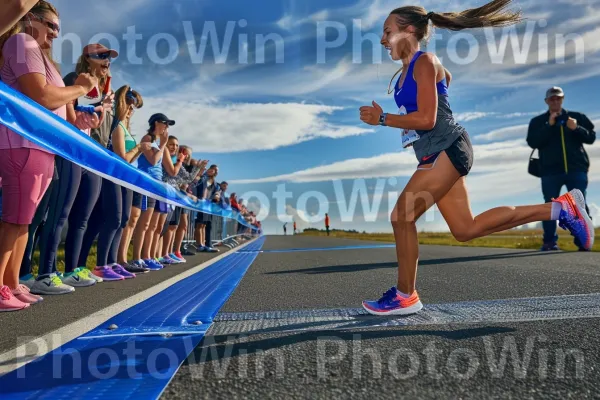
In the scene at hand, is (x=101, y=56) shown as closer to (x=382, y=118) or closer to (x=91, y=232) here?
(x=91, y=232)

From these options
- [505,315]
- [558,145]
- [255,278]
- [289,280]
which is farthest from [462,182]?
[558,145]

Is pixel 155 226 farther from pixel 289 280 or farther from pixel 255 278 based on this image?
pixel 289 280

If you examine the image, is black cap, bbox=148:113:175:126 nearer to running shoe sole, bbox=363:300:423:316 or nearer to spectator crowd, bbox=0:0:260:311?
spectator crowd, bbox=0:0:260:311

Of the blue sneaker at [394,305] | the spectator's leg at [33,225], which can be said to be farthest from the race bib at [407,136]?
the spectator's leg at [33,225]

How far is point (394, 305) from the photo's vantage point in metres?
3.28

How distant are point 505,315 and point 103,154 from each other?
13.2ft

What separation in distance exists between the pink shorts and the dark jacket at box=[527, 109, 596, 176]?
9.14 m

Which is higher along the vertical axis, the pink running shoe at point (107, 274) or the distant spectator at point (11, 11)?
the distant spectator at point (11, 11)

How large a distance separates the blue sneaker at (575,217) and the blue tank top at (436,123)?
980 millimetres

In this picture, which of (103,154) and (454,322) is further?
(103,154)

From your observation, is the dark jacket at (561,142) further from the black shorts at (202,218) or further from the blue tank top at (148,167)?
the black shorts at (202,218)

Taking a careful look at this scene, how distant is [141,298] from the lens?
4.04 metres

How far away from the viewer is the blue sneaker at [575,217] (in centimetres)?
371

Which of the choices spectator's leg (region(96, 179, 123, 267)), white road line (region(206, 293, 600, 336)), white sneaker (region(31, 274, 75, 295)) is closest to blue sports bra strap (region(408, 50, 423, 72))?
white road line (region(206, 293, 600, 336))
